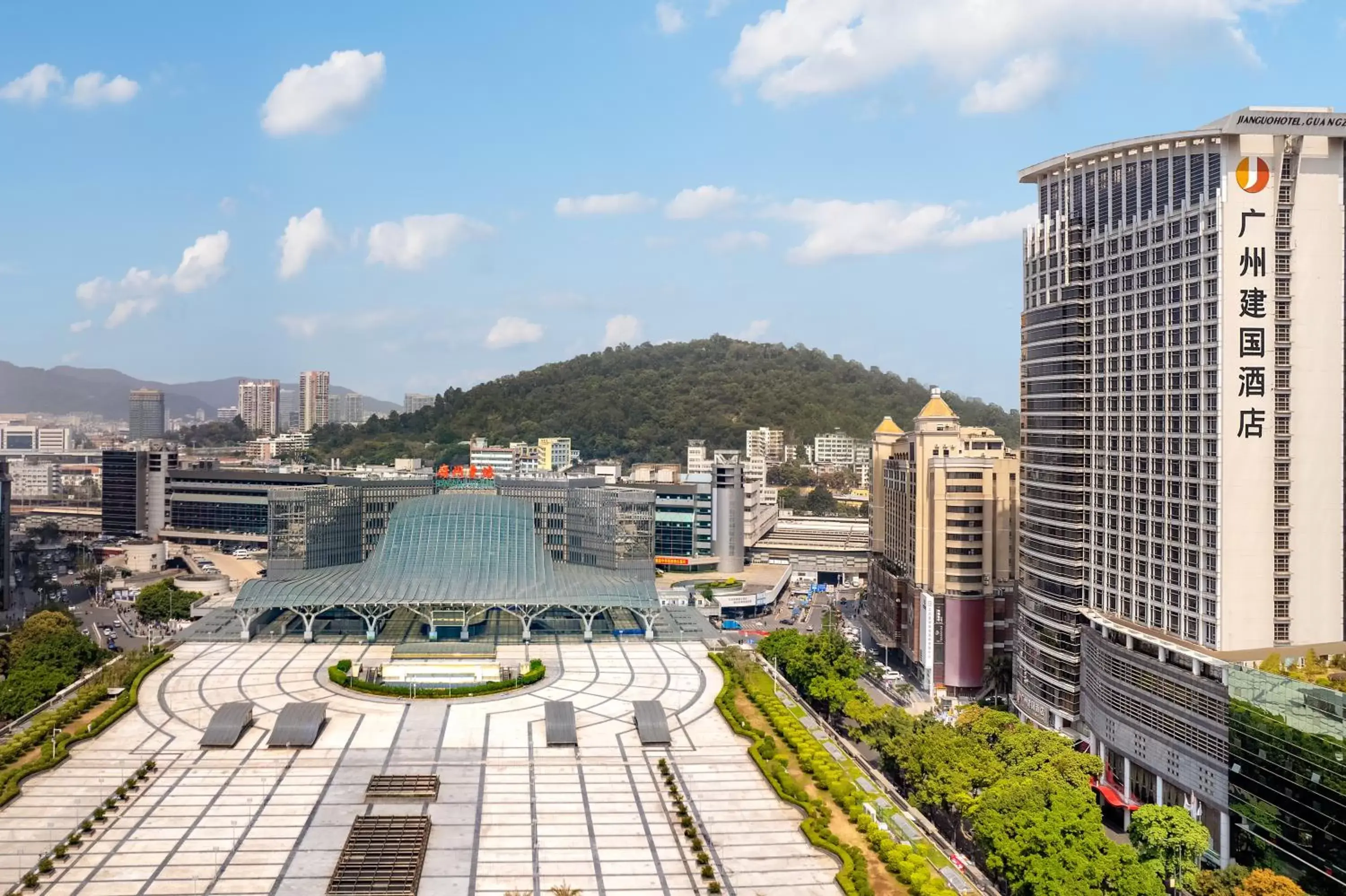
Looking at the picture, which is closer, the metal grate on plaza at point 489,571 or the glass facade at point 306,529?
the metal grate on plaza at point 489,571

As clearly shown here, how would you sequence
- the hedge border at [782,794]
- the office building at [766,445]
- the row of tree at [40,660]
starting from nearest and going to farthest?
1. the hedge border at [782,794]
2. the row of tree at [40,660]
3. the office building at [766,445]

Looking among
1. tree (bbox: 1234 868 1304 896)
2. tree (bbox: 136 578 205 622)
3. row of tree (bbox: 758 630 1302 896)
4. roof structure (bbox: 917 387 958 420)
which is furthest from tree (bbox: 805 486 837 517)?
tree (bbox: 1234 868 1304 896)

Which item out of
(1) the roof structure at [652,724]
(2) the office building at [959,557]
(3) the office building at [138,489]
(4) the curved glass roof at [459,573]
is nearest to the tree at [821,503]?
(4) the curved glass roof at [459,573]

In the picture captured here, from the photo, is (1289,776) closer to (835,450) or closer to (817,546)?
(817,546)

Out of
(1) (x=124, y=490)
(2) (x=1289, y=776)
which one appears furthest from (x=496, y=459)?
(2) (x=1289, y=776)

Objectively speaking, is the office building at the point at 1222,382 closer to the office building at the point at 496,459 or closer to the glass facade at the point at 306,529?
the glass facade at the point at 306,529

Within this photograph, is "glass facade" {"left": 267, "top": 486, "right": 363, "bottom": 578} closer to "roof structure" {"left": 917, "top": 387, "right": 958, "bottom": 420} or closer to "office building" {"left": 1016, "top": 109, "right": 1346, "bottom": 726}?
"roof structure" {"left": 917, "top": 387, "right": 958, "bottom": 420}
